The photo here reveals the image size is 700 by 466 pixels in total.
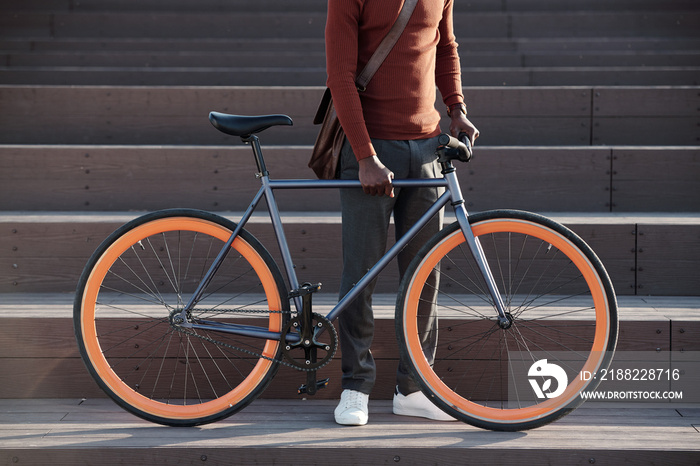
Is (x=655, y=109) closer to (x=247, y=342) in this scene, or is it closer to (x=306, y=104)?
(x=306, y=104)

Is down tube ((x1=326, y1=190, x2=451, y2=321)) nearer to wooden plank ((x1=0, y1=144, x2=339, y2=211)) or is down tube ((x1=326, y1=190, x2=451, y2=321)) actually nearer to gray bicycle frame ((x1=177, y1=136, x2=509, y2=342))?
gray bicycle frame ((x1=177, y1=136, x2=509, y2=342))

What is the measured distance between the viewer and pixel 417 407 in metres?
2.41

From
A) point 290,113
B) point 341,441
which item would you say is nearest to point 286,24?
point 290,113

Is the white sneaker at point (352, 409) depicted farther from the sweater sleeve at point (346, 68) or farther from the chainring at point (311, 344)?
the sweater sleeve at point (346, 68)

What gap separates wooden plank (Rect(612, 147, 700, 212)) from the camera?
3.30 meters

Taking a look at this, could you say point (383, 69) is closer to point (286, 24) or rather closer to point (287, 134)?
point (287, 134)

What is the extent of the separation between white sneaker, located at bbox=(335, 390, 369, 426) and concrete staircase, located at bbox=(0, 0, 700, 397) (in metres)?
0.21

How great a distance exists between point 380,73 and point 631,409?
1383 millimetres

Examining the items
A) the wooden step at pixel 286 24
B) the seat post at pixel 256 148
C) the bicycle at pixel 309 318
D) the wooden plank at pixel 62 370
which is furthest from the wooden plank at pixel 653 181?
the seat post at pixel 256 148

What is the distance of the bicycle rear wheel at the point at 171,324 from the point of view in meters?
2.31

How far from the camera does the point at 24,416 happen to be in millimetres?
2408

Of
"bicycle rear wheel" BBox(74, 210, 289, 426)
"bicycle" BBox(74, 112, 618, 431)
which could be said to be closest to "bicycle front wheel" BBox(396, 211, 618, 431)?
"bicycle" BBox(74, 112, 618, 431)

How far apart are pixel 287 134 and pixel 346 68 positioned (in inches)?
63.3

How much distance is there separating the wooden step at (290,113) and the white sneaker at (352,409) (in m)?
1.64
